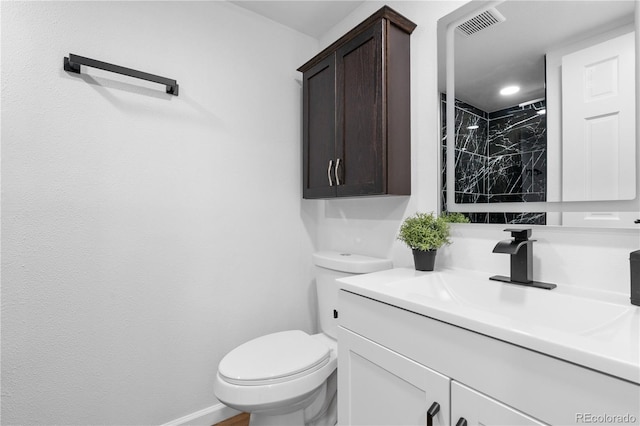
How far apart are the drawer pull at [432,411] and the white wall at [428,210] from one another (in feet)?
1.89

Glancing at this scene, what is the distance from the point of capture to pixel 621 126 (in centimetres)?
88

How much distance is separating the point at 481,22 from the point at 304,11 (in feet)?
3.29

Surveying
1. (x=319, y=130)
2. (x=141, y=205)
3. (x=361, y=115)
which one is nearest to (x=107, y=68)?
(x=141, y=205)

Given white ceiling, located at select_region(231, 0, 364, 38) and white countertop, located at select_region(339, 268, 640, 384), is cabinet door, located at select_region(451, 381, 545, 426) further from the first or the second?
white ceiling, located at select_region(231, 0, 364, 38)

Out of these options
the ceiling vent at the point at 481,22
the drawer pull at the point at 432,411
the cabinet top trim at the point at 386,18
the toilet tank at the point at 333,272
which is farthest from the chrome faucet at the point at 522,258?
the cabinet top trim at the point at 386,18

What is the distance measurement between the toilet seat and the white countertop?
44cm


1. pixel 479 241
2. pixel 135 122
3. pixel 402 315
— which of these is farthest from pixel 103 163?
pixel 479 241

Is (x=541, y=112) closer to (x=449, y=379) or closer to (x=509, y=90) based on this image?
(x=509, y=90)

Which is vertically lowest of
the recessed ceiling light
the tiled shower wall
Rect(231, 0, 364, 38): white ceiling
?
the tiled shower wall

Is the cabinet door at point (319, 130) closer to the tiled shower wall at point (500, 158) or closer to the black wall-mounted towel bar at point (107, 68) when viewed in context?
the tiled shower wall at point (500, 158)

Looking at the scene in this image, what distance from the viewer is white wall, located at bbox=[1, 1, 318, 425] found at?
122 cm

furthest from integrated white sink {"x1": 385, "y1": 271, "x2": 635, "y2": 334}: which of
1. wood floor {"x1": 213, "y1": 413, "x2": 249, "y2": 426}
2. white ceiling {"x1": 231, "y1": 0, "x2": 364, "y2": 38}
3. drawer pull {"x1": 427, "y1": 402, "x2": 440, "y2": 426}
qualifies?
white ceiling {"x1": 231, "y1": 0, "x2": 364, "y2": 38}

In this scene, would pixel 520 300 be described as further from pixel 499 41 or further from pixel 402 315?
pixel 499 41

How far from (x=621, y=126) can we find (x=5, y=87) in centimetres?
210
